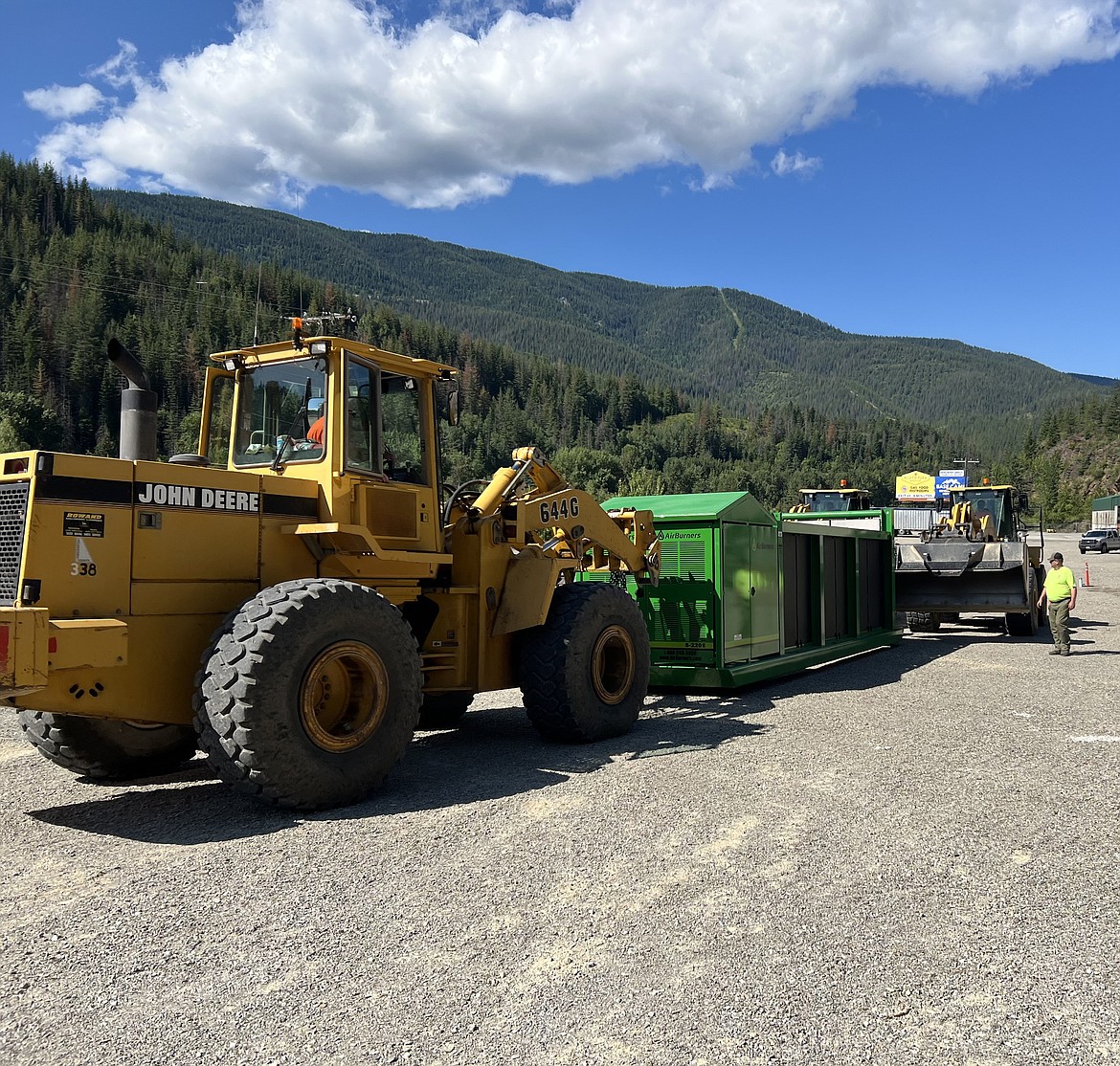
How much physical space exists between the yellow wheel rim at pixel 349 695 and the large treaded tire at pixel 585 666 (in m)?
1.92

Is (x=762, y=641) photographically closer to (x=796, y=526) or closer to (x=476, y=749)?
(x=796, y=526)

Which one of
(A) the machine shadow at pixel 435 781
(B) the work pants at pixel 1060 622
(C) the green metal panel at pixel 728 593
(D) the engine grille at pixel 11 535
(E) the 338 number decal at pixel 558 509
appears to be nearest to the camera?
(D) the engine grille at pixel 11 535

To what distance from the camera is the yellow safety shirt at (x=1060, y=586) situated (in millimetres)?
14297

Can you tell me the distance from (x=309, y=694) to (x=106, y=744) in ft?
6.44

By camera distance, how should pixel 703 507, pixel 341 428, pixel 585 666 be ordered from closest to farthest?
1. pixel 341 428
2. pixel 585 666
3. pixel 703 507

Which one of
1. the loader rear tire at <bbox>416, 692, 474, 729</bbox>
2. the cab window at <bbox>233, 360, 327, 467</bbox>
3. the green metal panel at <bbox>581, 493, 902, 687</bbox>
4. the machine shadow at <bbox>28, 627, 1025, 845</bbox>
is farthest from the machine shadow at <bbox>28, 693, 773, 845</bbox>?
the cab window at <bbox>233, 360, 327, 467</bbox>

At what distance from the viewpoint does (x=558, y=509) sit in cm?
902

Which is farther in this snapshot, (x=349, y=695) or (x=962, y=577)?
(x=962, y=577)

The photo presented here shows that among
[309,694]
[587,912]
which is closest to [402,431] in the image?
[309,694]

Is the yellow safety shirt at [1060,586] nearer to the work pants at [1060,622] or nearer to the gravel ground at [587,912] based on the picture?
the work pants at [1060,622]

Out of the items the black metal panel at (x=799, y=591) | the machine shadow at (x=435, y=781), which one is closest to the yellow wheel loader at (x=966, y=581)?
the black metal panel at (x=799, y=591)

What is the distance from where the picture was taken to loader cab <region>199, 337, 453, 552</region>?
7.03 m

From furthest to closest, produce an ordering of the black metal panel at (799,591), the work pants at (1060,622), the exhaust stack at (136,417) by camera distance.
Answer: the work pants at (1060,622)
the black metal panel at (799,591)
the exhaust stack at (136,417)

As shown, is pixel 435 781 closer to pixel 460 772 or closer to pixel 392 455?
pixel 460 772
